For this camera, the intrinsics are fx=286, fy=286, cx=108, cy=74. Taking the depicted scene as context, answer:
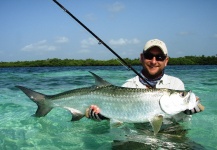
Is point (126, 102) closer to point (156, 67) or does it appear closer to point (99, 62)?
point (156, 67)

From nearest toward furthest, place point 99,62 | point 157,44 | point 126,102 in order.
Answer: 1. point 126,102
2. point 157,44
3. point 99,62

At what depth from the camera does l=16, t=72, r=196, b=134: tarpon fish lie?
3.80 metres

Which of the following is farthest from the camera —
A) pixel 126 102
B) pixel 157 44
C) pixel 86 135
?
pixel 86 135

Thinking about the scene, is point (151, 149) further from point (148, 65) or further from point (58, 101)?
point (58, 101)

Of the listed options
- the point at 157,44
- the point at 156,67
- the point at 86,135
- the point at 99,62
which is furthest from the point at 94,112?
the point at 99,62

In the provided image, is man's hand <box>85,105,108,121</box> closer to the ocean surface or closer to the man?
the ocean surface

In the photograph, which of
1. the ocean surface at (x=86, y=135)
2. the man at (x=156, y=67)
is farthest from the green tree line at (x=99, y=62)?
the man at (x=156, y=67)

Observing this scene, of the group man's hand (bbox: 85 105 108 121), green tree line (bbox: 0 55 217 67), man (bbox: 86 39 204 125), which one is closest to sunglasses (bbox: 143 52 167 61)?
man (bbox: 86 39 204 125)

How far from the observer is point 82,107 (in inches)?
169

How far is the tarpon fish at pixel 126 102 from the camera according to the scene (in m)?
3.80

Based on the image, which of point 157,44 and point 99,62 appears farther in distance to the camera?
point 99,62

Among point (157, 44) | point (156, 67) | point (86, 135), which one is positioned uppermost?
point (157, 44)

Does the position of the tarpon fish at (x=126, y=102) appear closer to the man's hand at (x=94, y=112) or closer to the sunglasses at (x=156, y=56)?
the man's hand at (x=94, y=112)

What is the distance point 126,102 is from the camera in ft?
13.3
